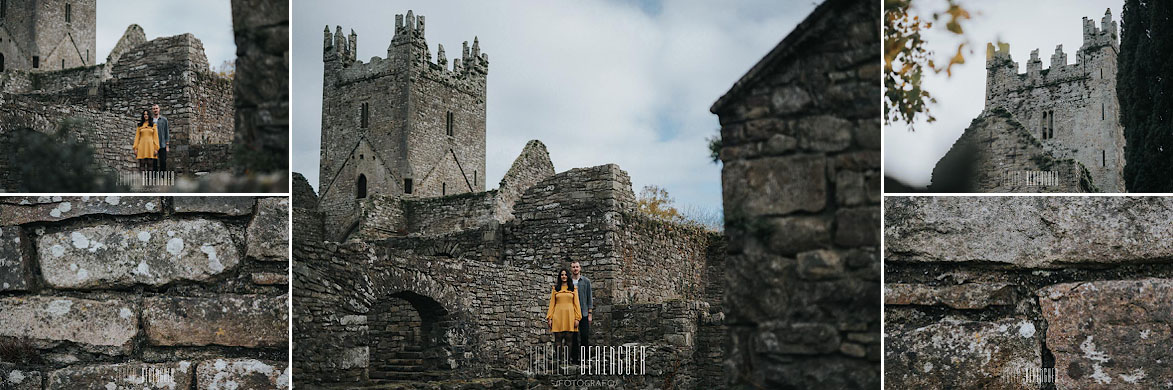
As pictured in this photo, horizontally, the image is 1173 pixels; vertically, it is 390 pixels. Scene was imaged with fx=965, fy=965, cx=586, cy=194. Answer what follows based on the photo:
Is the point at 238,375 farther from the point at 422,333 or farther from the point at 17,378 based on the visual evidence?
the point at 422,333

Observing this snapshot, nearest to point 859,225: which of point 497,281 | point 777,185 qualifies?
point 777,185

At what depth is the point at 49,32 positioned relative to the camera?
20031mm

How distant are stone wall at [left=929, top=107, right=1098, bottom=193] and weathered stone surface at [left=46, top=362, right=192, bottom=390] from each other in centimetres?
347

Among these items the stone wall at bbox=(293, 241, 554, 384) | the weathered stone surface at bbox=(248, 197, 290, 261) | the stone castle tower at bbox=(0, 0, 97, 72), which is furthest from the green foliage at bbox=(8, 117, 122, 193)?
the stone castle tower at bbox=(0, 0, 97, 72)

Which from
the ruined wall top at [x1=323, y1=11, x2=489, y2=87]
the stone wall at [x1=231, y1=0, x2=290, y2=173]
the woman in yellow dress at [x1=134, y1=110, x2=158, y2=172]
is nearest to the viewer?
the stone wall at [x1=231, y1=0, x2=290, y2=173]

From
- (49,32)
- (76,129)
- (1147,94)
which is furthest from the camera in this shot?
(49,32)

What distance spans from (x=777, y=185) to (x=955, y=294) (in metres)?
1.12

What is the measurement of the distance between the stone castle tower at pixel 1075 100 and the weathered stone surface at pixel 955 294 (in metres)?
0.76

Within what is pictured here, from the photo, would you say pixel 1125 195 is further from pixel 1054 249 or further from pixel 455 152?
pixel 455 152

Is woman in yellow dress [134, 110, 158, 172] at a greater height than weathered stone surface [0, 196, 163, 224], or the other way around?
woman in yellow dress [134, 110, 158, 172]

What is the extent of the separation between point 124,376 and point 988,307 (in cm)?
393

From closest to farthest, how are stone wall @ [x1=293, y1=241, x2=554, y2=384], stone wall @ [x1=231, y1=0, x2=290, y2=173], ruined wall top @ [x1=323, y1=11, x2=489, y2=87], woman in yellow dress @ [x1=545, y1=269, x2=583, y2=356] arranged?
stone wall @ [x1=231, y1=0, x2=290, y2=173] → stone wall @ [x1=293, y1=241, x2=554, y2=384] → woman in yellow dress @ [x1=545, y1=269, x2=583, y2=356] → ruined wall top @ [x1=323, y1=11, x2=489, y2=87]

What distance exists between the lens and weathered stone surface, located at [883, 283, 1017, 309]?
14.7 feet

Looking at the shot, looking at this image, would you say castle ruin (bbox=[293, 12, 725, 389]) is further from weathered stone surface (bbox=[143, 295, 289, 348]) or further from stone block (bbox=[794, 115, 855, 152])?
stone block (bbox=[794, 115, 855, 152])
